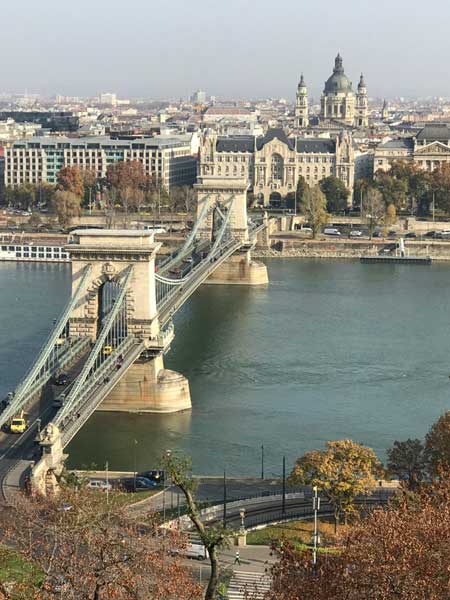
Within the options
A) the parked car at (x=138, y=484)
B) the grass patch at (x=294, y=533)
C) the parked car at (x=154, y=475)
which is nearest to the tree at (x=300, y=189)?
the parked car at (x=154, y=475)

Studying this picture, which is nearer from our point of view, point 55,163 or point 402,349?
point 402,349

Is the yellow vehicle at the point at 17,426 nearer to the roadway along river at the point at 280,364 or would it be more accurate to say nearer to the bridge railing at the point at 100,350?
the bridge railing at the point at 100,350

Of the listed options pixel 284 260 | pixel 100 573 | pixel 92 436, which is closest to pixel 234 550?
pixel 100 573

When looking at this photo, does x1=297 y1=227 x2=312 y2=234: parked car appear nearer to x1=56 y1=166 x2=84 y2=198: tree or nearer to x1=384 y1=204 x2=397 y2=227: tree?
x1=384 y1=204 x2=397 y2=227: tree

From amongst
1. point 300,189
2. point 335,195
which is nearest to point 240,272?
point 300,189

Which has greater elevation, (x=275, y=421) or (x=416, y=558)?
(x=416, y=558)

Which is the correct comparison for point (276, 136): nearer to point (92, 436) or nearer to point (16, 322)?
point (16, 322)
